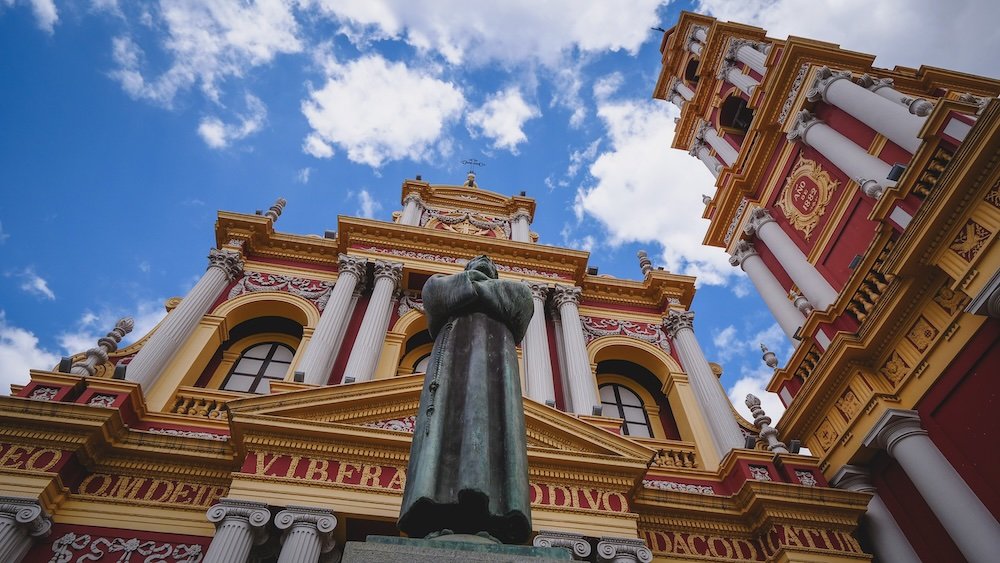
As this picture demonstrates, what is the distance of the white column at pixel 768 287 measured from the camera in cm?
1422

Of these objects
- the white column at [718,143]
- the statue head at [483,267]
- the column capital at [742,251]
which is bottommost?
the statue head at [483,267]

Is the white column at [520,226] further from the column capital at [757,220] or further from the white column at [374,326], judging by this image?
the column capital at [757,220]

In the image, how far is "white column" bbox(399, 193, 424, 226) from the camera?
16.8 meters

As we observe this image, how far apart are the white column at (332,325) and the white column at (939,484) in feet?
30.8

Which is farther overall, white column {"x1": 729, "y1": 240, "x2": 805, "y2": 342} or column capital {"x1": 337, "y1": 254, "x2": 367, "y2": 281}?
white column {"x1": 729, "y1": 240, "x2": 805, "y2": 342}

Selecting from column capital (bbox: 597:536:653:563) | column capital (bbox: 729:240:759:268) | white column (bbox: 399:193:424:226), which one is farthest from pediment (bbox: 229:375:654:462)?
column capital (bbox: 729:240:759:268)

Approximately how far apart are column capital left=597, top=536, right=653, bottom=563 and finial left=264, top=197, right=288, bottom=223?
1137 centimetres

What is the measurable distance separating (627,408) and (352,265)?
707cm

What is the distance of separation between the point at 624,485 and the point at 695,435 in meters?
3.78

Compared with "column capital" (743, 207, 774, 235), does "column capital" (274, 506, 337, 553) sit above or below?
below

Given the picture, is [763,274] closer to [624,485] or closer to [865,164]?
[865,164]

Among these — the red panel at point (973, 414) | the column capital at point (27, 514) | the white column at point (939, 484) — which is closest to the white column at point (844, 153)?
the red panel at point (973, 414)

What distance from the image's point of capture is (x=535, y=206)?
1917 cm

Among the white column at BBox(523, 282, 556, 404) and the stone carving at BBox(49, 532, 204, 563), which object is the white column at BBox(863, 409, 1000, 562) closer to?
the white column at BBox(523, 282, 556, 404)
